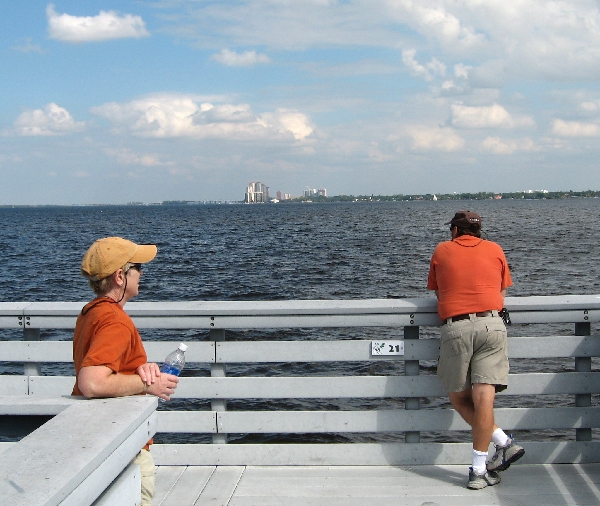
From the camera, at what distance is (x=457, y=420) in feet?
15.7

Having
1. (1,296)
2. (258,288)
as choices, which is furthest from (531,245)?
(1,296)

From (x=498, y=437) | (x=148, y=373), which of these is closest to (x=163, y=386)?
(x=148, y=373)

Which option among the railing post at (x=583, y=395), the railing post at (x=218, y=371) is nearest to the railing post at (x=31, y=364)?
the railing post at (x=218, y=371)

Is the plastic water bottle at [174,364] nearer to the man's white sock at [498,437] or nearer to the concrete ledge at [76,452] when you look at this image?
the concrete ledge at [76,452]

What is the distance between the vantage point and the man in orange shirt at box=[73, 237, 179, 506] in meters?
2.60

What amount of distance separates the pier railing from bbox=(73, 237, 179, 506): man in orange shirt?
1.75 meters

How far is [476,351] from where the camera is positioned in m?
4.50

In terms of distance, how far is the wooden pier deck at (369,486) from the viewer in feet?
13.9

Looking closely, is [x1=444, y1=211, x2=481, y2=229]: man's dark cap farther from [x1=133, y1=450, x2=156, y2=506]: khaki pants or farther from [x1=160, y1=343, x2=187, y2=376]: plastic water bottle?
[x1=133, y1=450, x2=156, y2=506]: khaki pants

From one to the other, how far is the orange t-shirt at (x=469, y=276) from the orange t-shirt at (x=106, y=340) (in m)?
2.27

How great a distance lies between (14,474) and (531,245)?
46.0 meters

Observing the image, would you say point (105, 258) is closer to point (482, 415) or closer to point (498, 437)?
point (482, 415)

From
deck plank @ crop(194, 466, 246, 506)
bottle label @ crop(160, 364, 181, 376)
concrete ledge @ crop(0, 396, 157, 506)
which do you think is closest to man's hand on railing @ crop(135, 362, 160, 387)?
bottle label @ crop(160, 364, 181, 376)

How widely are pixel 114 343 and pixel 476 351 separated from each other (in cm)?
257
